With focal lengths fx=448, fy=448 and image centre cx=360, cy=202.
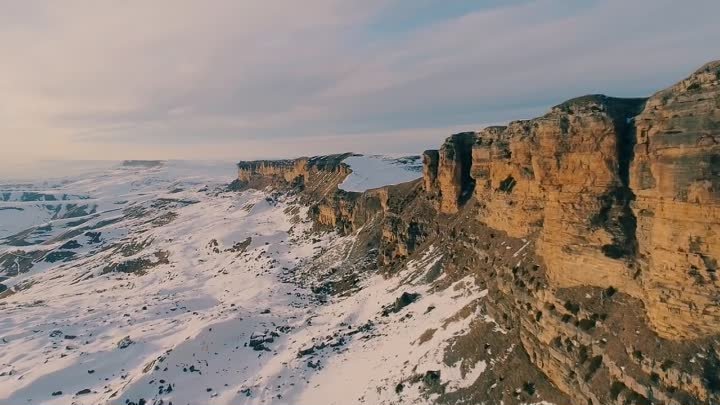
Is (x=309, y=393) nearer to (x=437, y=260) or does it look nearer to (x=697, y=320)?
(x=437, y=260)

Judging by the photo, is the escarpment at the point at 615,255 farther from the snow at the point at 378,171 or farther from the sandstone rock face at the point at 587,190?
the snow at the point at 378,171

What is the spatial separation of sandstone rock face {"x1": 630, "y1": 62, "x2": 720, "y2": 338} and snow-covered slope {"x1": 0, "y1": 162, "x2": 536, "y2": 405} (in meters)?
16.3

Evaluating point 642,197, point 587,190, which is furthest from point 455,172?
point 642,197

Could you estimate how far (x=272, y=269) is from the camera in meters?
92.6

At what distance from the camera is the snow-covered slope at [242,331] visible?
4441 centimetres

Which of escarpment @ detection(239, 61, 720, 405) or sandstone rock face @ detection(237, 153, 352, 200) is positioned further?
sandstone rock face @ detection(237, 153, 352, 200)

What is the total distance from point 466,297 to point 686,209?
2730cm

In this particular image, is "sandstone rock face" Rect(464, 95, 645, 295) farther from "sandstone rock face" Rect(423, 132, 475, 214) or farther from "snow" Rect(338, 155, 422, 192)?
"snow" Rect(338, 155, 422, 192)

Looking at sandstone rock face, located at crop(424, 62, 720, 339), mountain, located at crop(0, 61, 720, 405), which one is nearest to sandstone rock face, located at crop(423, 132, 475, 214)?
mountain, located at crop(0, 61, 720, 405)

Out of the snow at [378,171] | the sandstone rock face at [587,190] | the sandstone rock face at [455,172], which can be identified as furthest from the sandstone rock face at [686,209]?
the snow at [378,171]

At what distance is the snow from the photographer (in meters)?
120

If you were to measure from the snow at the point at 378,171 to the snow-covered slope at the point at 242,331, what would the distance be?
59.9ft

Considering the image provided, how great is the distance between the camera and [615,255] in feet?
98.7

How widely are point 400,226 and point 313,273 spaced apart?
806 inches
